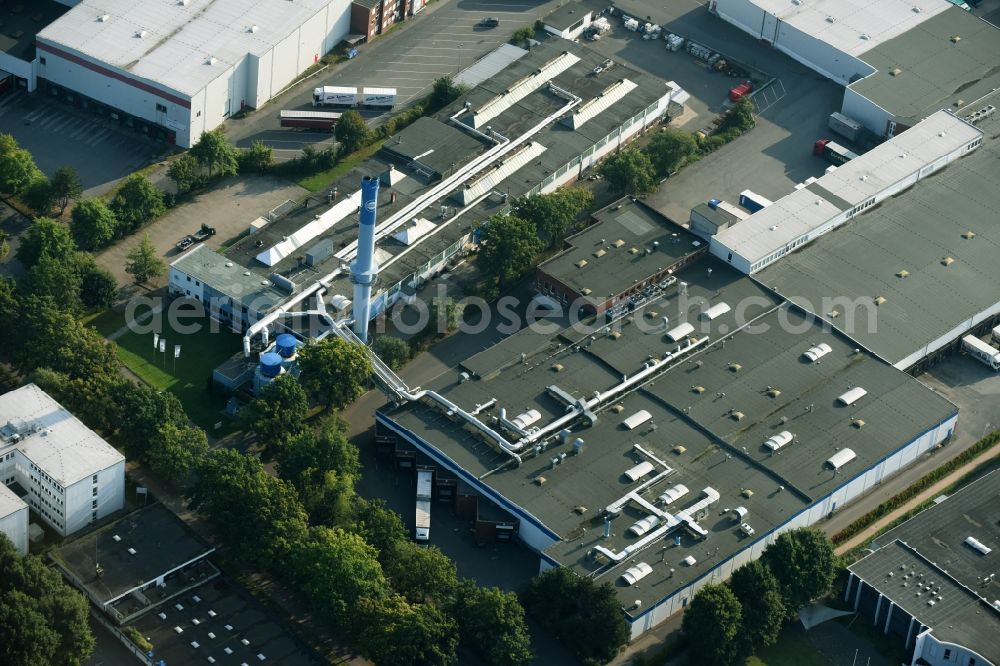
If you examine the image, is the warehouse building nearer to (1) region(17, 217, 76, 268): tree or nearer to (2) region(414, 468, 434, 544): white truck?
(2) region(414, 468, 434, 544): white truck

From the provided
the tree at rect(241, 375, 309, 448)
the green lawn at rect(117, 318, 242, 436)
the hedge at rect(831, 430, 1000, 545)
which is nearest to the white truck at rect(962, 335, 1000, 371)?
the hedge at rect(831, 430, 1000, 545)

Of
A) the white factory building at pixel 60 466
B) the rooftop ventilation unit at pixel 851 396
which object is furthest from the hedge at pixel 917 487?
the white factory building at pixel 60 466

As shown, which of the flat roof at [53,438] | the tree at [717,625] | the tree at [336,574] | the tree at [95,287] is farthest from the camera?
the tree at [95,287]

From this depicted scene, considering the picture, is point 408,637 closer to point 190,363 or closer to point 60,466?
point 60,466

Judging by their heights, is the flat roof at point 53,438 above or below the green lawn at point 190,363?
above

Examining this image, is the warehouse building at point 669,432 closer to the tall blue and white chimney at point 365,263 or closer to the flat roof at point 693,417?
the flat roof at point 693,417

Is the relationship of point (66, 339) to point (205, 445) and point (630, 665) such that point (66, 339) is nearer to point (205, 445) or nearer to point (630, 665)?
point (205, 445)

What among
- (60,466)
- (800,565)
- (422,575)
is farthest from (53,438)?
(800,565)
